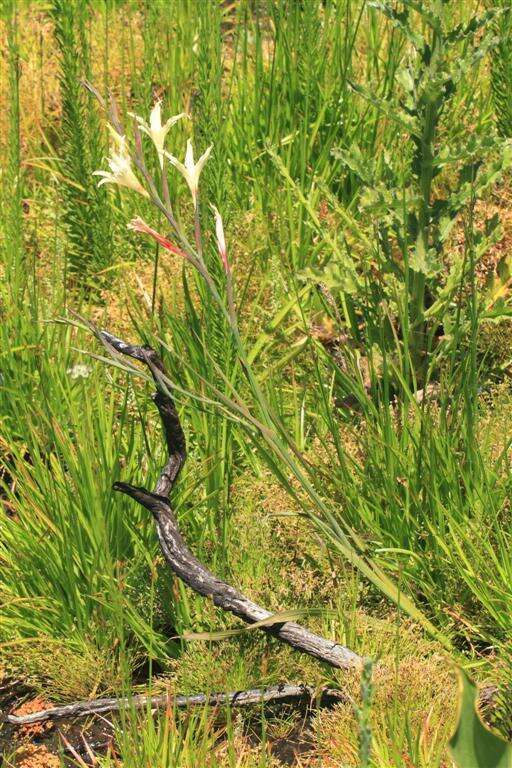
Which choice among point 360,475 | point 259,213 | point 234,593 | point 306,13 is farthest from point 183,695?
point 306,13

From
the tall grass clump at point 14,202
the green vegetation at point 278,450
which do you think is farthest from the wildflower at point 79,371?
the tall grass clump at point 14,202

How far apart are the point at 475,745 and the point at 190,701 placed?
761 millimetres

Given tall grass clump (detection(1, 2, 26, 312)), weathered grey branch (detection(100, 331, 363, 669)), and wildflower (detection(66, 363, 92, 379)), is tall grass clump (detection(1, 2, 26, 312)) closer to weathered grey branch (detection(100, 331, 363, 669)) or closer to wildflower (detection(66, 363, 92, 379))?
wildflower (detection(66, 363, 92, 379))

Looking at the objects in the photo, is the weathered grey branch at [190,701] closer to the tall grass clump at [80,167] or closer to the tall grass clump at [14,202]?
the tall grass clump at [14,202]

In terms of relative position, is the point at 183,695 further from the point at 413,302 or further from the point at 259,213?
the point at 259,213

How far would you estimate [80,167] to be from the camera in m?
3.21

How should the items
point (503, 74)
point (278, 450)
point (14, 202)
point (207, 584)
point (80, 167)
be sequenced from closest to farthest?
point (278, 450), point (207, 584), point (14, 202), point (503, 74), point (80, 167)

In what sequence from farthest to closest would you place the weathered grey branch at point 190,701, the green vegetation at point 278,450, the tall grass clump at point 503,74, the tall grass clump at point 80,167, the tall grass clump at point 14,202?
the tall grass clump at point 80,167
the tall grass clump at point 503,74
the tall grass clump at point 14,202
the weathered grey branch at point 190,701
the green vegetation at point 278,450

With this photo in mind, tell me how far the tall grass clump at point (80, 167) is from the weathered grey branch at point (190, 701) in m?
1.40

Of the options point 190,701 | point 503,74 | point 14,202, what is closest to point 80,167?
point 14,202

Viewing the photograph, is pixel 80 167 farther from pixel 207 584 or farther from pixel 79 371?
pixel 207 584

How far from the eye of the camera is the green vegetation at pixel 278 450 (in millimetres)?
1816

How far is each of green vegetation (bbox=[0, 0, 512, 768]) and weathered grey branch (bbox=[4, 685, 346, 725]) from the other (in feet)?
0.10

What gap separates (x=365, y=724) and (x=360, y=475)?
1174 millimetres
